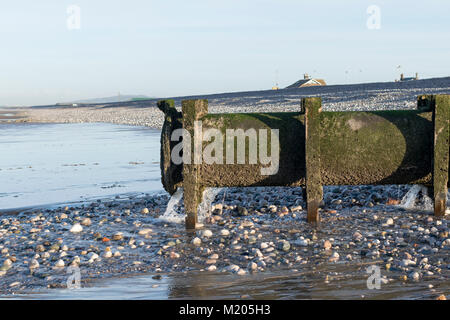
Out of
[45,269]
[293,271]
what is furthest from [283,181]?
[45,269]

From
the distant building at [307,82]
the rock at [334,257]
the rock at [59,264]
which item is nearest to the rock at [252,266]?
the rock at [334,257]

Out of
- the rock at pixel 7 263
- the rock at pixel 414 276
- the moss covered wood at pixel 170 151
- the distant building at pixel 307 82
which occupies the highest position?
the distant building at pixel 307 82

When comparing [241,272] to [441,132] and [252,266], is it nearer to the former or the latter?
[252,266]

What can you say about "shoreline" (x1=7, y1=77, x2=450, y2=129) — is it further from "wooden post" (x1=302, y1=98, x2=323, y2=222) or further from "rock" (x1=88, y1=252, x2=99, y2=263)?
"rock" (x1=88, y1=252, x2=99, y2=263)

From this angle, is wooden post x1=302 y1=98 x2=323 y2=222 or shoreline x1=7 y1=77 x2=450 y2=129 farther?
shoreline x1=7 y1=77 x2=450 y2=129

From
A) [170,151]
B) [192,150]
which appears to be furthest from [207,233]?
[170,151]

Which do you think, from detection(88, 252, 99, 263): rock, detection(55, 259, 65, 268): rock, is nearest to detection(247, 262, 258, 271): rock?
detection(88, 252, 99, 263): rock

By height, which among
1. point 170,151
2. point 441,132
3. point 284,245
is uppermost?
point 441,132

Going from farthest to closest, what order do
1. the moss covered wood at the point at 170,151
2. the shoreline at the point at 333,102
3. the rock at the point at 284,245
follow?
the shoreline at the point at 333,102, the moss covered wood at the point at 170,151, the rock at the point at 284,245

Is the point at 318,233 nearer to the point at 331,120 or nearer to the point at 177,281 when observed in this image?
the point at 331,120

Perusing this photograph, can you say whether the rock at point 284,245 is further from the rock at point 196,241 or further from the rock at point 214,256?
the rock at point 196,241

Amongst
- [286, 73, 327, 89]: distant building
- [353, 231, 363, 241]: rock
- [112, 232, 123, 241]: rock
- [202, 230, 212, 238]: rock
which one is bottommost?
[112, 232, 123, 241]: rock

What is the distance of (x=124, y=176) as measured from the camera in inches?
625
